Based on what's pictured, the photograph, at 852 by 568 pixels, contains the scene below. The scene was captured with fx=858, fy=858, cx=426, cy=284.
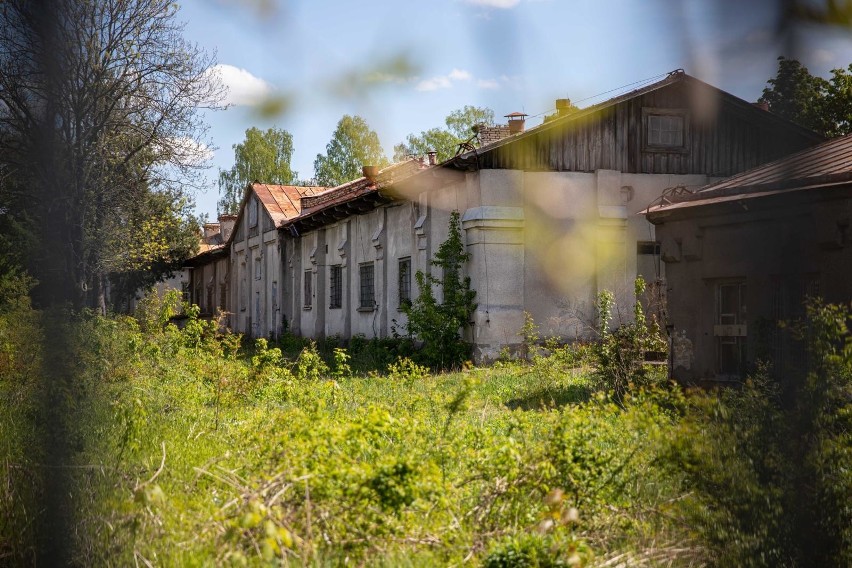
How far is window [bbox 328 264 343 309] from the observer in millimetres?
22389

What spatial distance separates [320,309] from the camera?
932 inches

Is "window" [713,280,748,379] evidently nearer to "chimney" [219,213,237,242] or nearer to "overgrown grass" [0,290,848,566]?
"overgrown grass" [0,290,848,566]

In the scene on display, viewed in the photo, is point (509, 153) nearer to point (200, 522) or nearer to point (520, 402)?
point (520, 402)

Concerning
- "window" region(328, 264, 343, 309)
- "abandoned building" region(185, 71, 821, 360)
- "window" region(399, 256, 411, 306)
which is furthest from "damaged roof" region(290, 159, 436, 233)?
"window" region(399, 256, 411, 306)

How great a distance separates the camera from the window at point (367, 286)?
2002 centimetres

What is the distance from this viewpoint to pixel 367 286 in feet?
67.1

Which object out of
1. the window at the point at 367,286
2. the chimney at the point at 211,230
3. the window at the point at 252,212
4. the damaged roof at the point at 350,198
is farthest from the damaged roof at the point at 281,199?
the chimney at the point at 211,230

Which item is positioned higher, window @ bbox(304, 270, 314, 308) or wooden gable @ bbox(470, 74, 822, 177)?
wooden gable @ bbox(470, 74, 822, 177)

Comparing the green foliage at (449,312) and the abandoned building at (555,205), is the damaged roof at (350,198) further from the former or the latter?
the green foliage at (449,312)

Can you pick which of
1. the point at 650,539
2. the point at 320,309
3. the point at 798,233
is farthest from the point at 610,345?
the point at 320,309

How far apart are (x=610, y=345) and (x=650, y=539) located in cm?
657

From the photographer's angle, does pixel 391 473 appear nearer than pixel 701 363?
Yes

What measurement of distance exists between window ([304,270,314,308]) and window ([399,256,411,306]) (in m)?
6.83

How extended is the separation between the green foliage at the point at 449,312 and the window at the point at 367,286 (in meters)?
4.79
